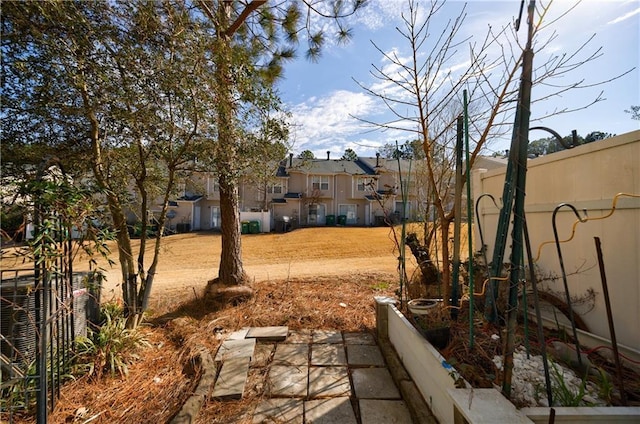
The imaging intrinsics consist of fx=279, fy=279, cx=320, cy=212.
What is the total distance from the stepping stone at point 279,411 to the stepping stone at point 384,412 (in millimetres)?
486

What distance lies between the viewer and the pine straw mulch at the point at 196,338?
215cm

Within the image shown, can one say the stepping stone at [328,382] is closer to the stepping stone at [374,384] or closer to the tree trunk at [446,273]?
the stepping stone at [374,384]

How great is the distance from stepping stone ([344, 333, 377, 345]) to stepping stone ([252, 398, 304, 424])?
1.17 meters

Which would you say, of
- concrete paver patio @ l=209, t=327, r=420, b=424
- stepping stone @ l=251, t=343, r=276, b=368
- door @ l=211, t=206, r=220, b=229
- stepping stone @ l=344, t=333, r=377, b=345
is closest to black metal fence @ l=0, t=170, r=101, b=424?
concrete paver patio @ l=209, t=327, r=420, b=424

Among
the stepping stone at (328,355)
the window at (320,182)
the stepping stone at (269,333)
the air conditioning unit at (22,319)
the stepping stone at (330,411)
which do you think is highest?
the window at (320,182)

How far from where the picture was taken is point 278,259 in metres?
10.7

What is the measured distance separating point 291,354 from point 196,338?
117 cm

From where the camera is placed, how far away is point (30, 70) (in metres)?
2.39

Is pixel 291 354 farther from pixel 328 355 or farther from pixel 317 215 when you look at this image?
pixel 317 215

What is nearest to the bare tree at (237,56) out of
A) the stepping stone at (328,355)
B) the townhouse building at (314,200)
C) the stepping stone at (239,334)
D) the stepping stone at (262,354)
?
the stepping stone at (239,334)

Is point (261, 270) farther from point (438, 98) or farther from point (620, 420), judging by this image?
point (620, 420)

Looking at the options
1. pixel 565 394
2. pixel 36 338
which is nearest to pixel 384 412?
pixel 565 394

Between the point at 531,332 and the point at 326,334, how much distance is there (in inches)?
85.0

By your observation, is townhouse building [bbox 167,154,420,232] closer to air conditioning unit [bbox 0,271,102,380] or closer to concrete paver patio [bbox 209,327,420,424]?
concrete paver patio [bbox 209,327,420,424]
